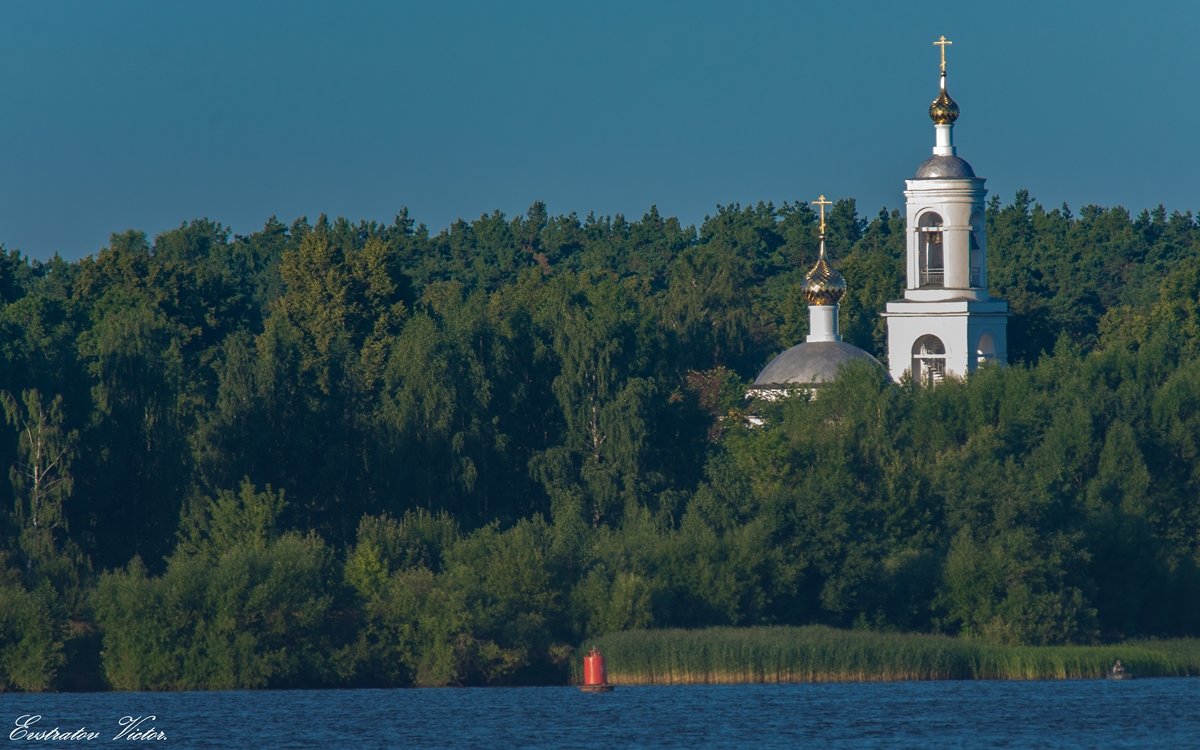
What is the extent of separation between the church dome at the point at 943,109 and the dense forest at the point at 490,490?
8019 mm

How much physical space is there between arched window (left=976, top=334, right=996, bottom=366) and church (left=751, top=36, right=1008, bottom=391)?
0.03 m

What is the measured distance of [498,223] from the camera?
138 meters

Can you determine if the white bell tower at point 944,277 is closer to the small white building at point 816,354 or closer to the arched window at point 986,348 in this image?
the arched window at point 986,348

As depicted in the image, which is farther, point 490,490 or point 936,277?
point 936,277

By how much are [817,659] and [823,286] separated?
31.7 meters

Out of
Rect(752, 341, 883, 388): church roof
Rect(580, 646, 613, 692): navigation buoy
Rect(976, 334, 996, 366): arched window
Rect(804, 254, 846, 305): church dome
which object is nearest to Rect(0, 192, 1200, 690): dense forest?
Rect(752, 341, 883, 388): church roof

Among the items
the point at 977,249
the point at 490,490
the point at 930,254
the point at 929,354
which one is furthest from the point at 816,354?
the point at 490,490

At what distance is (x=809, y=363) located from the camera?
274ft

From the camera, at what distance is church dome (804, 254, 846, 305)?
288 feet

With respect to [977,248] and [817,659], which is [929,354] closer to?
[977,248]

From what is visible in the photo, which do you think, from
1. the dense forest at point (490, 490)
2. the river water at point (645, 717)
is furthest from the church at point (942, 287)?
the river water at point (645, 717)

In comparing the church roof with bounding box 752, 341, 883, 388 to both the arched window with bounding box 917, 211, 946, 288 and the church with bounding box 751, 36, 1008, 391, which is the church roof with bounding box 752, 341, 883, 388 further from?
the arched window with bounding box 917, 211, 946, 288

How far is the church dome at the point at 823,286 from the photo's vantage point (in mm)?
87688

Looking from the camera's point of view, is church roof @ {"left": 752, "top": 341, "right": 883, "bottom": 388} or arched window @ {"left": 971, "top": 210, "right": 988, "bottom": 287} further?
church roof @ {"left": 752, "top": 341, "right": 883, "bottom": 388}
